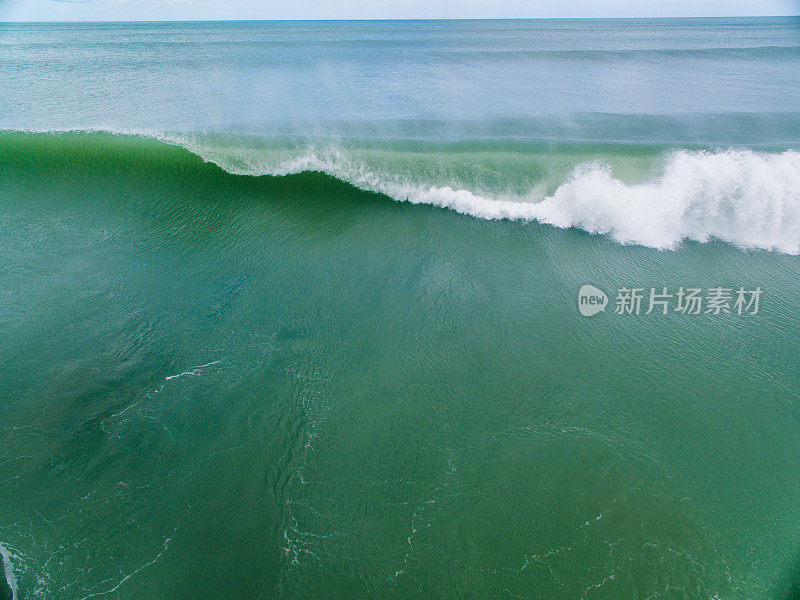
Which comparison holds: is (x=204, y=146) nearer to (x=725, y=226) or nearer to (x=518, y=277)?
(x=518, y=277)

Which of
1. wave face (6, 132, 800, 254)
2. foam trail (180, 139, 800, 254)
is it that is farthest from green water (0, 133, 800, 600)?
wave face (6, 132, 800, 254)

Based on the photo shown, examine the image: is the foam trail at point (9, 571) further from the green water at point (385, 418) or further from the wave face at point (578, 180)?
the wave face at point (578, 180)

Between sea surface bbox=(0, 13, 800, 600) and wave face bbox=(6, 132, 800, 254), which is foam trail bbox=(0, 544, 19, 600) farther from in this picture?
wave face bbox=(6, 132, 800, 254)

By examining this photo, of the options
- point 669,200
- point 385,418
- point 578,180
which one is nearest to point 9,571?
point 385,418

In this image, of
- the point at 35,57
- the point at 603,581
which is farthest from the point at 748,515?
the point at 35,57

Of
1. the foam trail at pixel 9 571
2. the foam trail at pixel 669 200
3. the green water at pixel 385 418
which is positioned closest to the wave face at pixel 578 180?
the foam trail at pixel 669 200

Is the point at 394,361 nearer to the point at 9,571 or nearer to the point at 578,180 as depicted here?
the point at 9,571

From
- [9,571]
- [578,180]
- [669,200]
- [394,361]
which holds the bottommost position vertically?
[9,571]
